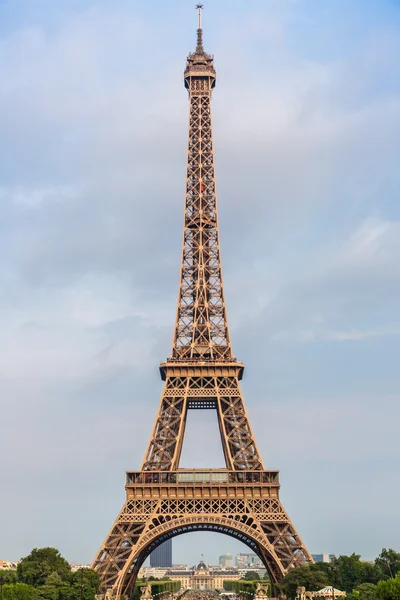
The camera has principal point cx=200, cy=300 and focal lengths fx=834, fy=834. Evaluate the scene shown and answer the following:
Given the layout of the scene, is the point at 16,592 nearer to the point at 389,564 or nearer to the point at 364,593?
the point at 364,593

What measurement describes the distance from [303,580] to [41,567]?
27615 mm

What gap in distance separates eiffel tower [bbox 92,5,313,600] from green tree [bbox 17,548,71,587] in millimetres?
7428

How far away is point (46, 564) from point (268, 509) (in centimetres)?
2444

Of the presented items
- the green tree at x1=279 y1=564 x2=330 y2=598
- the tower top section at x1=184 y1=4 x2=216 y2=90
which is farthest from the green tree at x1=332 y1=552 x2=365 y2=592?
the tower top section at x1=184 y1=4 x2=216 y2=90

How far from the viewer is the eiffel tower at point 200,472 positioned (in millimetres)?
78312

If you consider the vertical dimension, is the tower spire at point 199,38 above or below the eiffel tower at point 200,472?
above

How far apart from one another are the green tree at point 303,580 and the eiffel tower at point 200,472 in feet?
3.93

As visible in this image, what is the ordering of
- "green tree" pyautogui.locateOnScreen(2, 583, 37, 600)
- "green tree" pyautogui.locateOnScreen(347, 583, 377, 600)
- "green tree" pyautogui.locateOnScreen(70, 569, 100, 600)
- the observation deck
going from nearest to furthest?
"green tree" pyautogui.locateOnScreen(347, 583, 377, 600) < "green tree" pyautogui.locateOnScreen(2, 583, 37, 600) < "green tree" pyautogui.locateOnScreen(70, 569, 100, 600) < the observation deck

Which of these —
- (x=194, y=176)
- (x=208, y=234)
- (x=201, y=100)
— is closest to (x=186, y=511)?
(x=208, y=234)

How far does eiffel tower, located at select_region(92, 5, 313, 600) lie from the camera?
78312mm

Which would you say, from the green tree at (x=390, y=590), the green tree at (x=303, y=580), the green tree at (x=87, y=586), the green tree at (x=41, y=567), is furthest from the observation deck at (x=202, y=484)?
the green tree at (x=390, y=590)

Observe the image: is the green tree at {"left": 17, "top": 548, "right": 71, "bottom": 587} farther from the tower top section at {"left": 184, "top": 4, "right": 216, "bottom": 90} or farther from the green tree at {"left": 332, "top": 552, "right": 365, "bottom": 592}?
the tower top section at {"left": 184, "top": 4, "right": 216, "bottom": 90}

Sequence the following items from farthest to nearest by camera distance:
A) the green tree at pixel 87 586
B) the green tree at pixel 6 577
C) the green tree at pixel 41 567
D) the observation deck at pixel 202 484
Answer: the green tree at pixel 41 567 < the observation deck at pixel 202 484 < the green tree at pixel 87 586 < the green tree at pixel 6 577

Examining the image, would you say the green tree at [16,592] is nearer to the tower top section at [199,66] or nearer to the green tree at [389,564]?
the green tree at [389,564]
